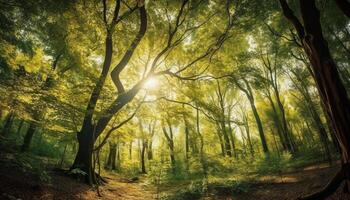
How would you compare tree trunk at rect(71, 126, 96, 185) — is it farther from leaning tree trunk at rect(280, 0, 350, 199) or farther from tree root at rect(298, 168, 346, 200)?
A: leaning tree trunk at rect(280, 0, 350, 199)

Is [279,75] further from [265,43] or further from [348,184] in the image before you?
[348,184]

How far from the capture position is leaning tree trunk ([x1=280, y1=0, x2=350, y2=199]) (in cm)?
354

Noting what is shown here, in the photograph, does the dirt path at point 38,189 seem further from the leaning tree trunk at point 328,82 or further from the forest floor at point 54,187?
the leaning tree trunk at point 328,82

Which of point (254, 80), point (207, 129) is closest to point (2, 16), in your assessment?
point (254, 80)

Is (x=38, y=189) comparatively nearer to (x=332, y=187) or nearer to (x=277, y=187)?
(x=332, y=187)

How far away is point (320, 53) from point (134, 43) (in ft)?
26.0

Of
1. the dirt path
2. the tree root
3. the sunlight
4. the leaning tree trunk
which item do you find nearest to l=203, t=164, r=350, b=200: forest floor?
the tree root

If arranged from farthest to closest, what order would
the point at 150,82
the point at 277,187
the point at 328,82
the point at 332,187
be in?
the point at 150,82 < the point at 277,187 < the point at 332,187 < the point at 328,82

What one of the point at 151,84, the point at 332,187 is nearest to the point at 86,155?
the point at 151,84

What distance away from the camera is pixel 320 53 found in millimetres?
3750

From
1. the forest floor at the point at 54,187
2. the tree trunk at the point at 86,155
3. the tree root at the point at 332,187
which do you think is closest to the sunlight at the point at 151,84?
the tree trunk at the point at 86,155

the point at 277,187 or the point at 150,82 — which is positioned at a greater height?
the point at 150,82

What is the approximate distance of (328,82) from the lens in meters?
3.66

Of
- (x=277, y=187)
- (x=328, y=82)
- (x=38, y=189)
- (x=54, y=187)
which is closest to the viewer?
(x=328, y=82)
